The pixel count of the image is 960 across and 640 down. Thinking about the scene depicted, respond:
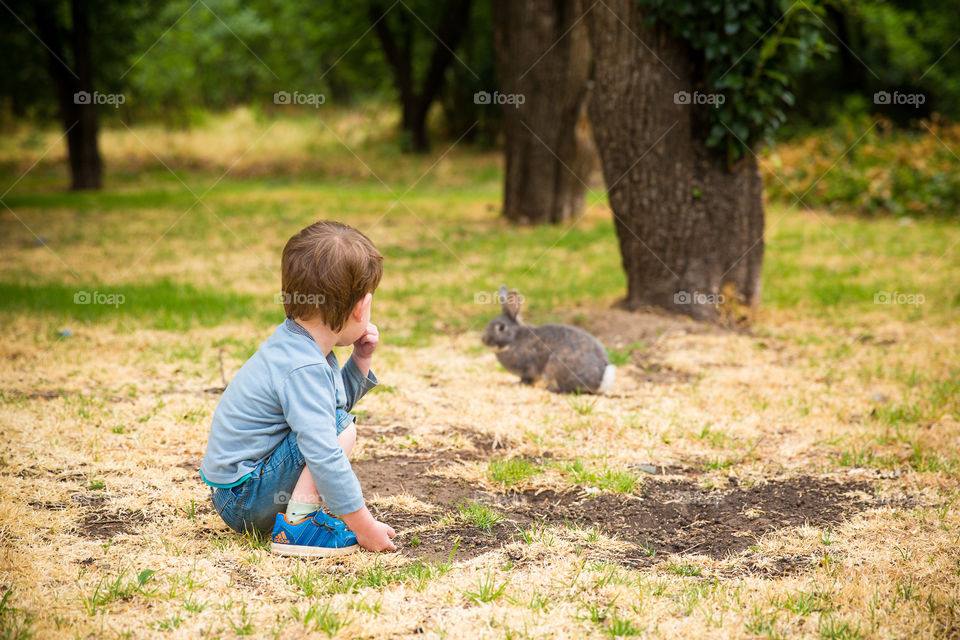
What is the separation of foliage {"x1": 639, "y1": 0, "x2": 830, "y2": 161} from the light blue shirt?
4.41 metres

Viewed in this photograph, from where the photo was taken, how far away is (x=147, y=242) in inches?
406

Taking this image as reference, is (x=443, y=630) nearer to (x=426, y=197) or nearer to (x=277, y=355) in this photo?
(x=277, y=355)

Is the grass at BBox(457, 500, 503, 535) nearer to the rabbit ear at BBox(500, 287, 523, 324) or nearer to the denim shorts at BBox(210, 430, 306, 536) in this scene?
the denim shorts at BBox(210, 430, 306, 536)

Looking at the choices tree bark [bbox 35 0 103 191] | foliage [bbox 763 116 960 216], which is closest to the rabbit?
foliage [bbox 763 116 960 216]

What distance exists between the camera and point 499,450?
13.4 ft

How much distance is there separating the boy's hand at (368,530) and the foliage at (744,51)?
14.7 ft

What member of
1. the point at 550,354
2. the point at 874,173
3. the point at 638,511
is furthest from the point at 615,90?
the point at 874,173

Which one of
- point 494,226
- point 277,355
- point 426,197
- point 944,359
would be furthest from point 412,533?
point 426,197

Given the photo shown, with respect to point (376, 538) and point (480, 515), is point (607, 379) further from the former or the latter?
point (376, 538)

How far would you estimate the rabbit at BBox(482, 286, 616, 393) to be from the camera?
4.89 metres

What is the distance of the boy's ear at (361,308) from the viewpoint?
2.94m

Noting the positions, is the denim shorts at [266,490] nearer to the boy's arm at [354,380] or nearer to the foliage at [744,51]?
the boy's arm at [354,380]

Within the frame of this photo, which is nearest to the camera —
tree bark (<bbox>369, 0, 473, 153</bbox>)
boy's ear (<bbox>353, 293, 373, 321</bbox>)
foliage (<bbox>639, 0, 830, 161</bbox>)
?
boy's ear (<bbox>353, 293, 373, 321</bbox>)

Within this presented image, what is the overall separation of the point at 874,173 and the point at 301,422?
12920 mm
